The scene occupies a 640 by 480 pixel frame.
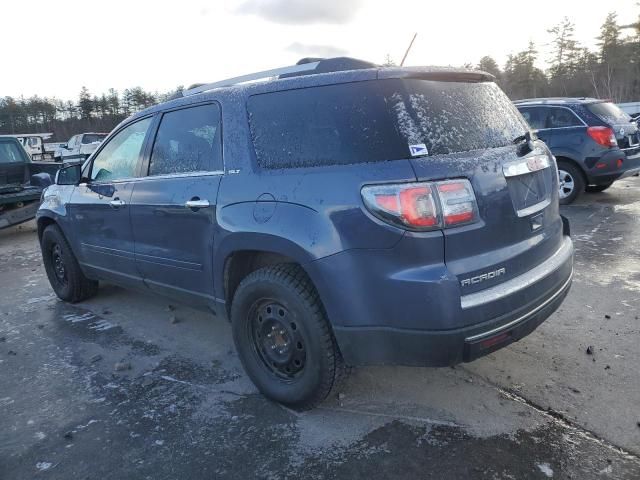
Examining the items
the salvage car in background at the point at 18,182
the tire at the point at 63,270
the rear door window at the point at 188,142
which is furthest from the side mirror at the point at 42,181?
the rear door window at the point at 188,142

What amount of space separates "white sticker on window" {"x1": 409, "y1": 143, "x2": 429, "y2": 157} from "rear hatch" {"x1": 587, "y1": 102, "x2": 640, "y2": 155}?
7032 mm

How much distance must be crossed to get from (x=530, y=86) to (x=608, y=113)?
57.8 metres

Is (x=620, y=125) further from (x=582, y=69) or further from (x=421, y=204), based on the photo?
(x=582, y=69)

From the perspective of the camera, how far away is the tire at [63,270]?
16.2 ft

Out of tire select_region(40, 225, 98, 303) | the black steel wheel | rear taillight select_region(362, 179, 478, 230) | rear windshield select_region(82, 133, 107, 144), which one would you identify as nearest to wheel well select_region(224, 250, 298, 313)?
the black steel wheel

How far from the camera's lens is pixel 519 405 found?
9.39ft

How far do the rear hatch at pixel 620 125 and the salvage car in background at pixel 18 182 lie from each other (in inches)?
366

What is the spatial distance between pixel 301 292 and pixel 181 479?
3.48 feet

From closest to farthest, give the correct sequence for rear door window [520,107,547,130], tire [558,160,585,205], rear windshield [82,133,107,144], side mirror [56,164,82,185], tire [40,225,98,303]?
side mirror [56,164,82,185]
tire [40,225,98,303]
tire [558,160,585,205]
rear door window [520,107,547,130]
rear windshield [82,133,107,144]

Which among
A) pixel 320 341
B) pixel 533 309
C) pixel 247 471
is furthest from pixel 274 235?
pixel 533 309

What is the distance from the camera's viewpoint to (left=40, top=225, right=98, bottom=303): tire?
4.94 meters

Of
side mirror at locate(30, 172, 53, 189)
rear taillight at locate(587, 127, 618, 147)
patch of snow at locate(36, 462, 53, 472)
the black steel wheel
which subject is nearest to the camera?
patch of snow at locate(36, 462, 53, 472)

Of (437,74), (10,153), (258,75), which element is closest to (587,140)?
(437,74)

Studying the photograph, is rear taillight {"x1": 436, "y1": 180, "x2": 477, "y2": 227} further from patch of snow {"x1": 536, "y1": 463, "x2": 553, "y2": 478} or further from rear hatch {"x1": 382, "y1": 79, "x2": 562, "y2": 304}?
patch of snow {"x1": 536, "y1": 463, "x2": 553, "y2": 478}
